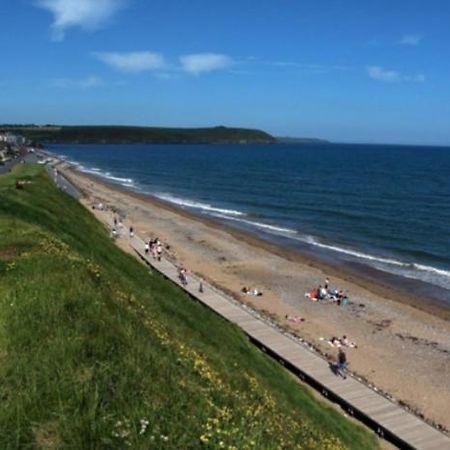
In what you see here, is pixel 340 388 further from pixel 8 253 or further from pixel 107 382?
pixel 107 382

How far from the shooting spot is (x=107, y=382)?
897cm

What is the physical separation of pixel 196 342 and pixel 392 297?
25.7 meters

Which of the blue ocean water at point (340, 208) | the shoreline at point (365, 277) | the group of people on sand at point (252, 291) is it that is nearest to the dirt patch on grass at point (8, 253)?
the group of people on sand at point (252, 291)

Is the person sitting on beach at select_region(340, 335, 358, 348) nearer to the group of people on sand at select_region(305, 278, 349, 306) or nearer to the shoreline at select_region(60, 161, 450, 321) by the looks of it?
the group of people on sand at select_region(305, 278, 349, 306)

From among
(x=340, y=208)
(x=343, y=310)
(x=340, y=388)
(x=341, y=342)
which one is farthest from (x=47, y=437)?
(x=340, y=208)

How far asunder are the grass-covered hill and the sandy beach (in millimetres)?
8905

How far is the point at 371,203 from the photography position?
277ft

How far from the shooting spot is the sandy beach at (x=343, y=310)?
2614 cm

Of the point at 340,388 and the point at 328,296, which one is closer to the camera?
the point at 340,388

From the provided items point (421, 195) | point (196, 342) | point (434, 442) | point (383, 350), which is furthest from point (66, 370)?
point (421, 195)

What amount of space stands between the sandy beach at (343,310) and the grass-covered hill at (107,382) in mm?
8905

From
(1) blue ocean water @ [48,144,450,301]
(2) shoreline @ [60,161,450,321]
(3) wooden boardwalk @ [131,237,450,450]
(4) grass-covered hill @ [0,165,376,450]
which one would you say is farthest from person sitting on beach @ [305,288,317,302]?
(4) grass-covered hill @ [0,165,376,450]

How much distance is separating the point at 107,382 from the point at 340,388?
14.7m

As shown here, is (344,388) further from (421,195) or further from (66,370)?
(421,195)
